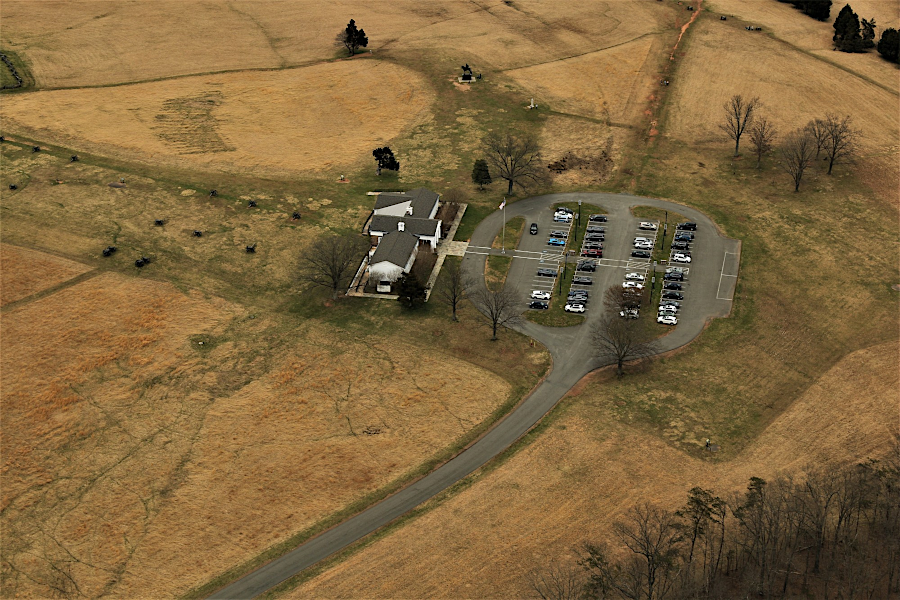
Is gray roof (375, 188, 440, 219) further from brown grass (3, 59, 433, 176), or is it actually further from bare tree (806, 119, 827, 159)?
bare tree (806, 119, 827, 159)

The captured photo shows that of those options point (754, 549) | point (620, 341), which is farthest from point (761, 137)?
point (754, 549)

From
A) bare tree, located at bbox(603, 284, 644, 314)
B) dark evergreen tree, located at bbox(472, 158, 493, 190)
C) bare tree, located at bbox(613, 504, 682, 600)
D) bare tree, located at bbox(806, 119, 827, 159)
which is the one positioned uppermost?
bare tree, located at bbox(806, 119, 827, 159)

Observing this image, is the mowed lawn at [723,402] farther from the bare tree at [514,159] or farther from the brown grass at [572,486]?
the bare tree at [514,159]

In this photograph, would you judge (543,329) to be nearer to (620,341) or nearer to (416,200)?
(620,341)

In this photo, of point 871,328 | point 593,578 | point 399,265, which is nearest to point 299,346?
point 399,265

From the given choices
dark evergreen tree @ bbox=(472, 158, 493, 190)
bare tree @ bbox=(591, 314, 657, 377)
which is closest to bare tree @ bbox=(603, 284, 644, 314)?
bare tree @ bbox=(591, 314, 657, 377)

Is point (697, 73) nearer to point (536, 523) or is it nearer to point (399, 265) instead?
point (399, 265)
